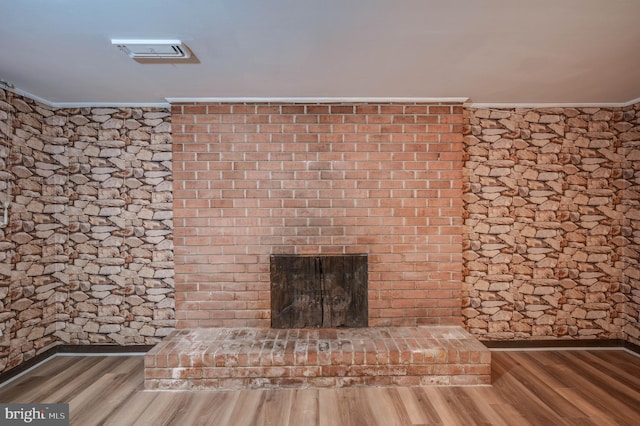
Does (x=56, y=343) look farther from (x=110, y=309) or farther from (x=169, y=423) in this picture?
(x=169, y=423)

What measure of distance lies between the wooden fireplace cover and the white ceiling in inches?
60.4

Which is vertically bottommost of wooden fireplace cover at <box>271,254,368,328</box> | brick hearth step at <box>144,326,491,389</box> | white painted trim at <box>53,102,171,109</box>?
brick hearth step at <box>144,326,491,389</box>

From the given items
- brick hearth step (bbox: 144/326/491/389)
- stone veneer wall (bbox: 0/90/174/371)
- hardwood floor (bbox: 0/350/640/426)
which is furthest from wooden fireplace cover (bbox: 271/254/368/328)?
stone veneer wall (bbox: 0/90/174/371)

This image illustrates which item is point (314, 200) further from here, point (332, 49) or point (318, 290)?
point (332, 49)

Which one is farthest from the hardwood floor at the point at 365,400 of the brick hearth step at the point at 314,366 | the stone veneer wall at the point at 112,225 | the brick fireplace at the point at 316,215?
the brick fireplace at the point at 316,215

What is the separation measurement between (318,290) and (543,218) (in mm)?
2353

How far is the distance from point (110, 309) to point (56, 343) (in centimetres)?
63

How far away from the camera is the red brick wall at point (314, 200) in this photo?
3.19 metres

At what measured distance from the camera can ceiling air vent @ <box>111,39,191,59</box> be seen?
2057mm

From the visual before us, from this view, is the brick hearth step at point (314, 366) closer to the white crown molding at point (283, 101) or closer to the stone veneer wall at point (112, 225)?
the stone veneer wall at point (112, 225)

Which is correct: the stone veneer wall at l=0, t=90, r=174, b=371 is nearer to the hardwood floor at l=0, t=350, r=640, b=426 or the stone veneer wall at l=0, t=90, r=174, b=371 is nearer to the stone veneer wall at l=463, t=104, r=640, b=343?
the hardwood floor at l=0, t=350, r=640, b=426

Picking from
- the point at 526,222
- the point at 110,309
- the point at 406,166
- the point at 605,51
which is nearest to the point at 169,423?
the point at 110,309

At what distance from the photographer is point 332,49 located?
2166 mm

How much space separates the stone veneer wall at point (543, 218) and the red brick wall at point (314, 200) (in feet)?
1.16
